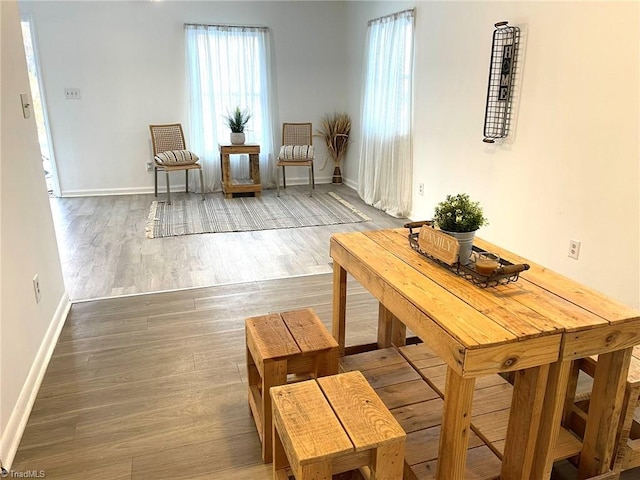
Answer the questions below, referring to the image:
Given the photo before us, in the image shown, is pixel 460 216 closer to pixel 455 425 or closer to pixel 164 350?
pixel 455 425

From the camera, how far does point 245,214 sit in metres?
5.12

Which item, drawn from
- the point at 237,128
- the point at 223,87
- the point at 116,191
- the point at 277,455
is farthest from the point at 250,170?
the point at 277,455

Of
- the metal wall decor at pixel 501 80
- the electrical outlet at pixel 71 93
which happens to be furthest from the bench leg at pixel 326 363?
the electrical outlet at pixel 71 93

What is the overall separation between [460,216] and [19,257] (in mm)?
1868

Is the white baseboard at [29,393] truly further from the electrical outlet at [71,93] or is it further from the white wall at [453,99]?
the electrical outlet at [71,93]

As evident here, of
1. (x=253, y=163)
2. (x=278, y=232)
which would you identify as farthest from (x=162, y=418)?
(x=253, y=163)

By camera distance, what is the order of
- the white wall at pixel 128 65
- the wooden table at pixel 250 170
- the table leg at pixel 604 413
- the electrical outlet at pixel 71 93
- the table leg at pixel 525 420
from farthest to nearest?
the wooden table at pixel 250 170, the electrical outlet at pixel 71 93, the white wall at pixel 128 65, the table leg at pixel 604 413, the table leg at pixel 525 420

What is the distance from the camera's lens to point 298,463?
117cm

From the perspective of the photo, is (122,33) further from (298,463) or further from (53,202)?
(298,463)

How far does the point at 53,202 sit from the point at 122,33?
7.02 feet

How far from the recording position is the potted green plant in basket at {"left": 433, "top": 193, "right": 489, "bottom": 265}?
156 centimetres

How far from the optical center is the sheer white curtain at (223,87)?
581cm

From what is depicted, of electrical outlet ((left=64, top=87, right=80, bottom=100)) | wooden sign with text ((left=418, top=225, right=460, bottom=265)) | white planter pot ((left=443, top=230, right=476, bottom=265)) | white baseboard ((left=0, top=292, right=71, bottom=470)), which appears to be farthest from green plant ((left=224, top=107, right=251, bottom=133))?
white planter pot ((left=443, top=230, right=476, bottom=265))

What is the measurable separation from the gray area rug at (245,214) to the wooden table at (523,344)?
10.5 ft
